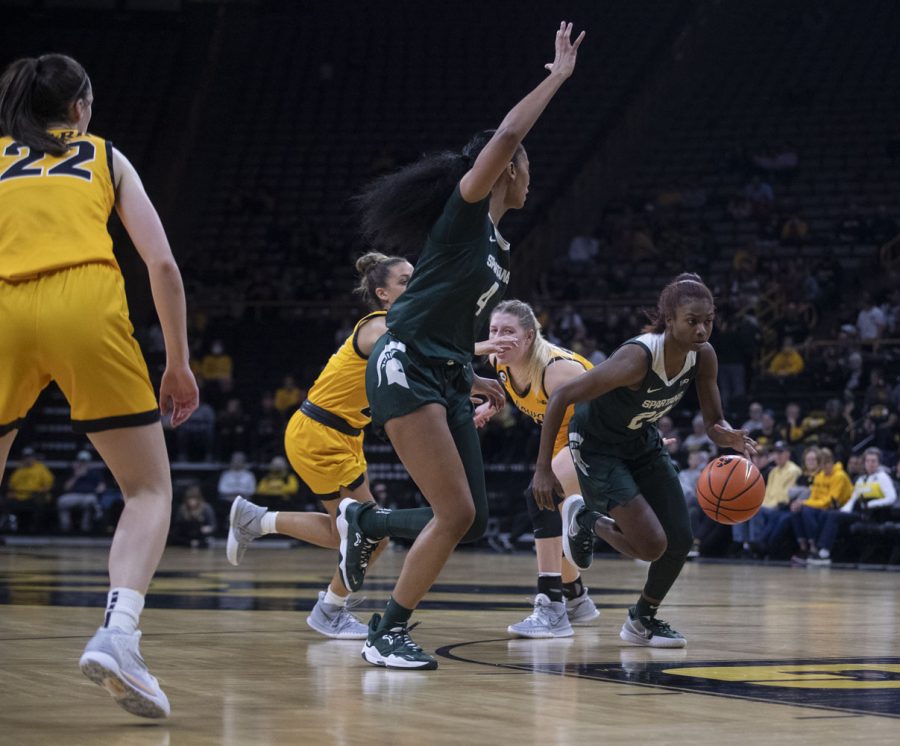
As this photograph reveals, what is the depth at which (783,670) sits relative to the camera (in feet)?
18.3

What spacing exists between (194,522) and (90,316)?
15.4 m

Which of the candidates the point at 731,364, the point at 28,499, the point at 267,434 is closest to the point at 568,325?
the point at 731,364

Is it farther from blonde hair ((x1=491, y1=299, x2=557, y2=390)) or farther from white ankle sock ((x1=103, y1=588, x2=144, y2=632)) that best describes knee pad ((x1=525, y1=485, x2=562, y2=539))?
white ankle sock ((x1=103, y1=588, x2=144, y2=632))

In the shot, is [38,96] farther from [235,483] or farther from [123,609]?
[235,483]

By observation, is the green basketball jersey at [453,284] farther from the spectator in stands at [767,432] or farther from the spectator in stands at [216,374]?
the spectator in stands at [216,374]

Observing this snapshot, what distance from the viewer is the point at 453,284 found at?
530cm

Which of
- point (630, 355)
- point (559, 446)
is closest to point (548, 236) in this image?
point (559, 446)

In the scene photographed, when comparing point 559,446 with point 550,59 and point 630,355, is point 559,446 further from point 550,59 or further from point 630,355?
point 550,59

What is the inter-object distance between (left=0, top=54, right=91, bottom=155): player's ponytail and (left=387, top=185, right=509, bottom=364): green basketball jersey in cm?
141

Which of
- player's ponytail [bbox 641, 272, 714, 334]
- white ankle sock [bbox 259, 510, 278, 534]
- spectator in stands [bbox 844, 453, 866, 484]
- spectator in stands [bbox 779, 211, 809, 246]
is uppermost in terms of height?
spectator in stands [bbox 779, 211, 809, 246]

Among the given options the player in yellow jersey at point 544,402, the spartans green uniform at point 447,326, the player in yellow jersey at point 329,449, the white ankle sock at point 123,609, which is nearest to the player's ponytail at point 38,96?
the white ankle sock at point 123,609

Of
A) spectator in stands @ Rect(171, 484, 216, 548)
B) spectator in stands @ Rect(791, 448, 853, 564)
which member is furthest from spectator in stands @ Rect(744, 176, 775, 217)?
spectator in stands @ Rect(171, 484, 216, 548)

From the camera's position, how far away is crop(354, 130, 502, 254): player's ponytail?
5.43 metres

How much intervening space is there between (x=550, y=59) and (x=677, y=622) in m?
22.6
